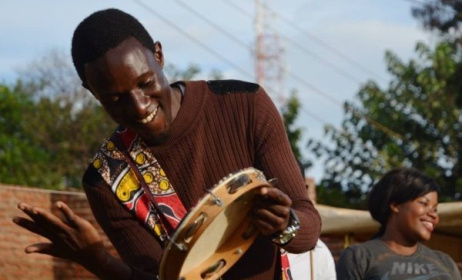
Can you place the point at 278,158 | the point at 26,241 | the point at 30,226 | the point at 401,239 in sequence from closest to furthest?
the point at 30,226
the point at 278,158
the point at 401,239
the point at 26,241

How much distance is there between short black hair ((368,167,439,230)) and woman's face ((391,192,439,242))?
3 centimetres

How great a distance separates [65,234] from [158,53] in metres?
0.68

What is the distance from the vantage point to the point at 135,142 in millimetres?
3641

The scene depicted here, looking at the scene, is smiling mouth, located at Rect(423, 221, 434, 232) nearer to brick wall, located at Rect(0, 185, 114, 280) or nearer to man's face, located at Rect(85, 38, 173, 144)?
man's face, located at Rect(85, 38, 173, 144)

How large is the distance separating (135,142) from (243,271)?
0.51 m

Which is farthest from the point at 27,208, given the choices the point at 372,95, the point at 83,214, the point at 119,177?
the point at 372,95

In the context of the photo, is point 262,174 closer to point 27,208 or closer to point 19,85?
point 27,208

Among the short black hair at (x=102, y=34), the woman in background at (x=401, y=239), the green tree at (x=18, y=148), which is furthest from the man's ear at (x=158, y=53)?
the green tree at (x=18, y=148)

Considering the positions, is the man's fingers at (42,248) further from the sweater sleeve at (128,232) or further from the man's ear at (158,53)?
the man's ear at (158,53)

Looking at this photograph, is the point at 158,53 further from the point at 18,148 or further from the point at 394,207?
the point at 18,148

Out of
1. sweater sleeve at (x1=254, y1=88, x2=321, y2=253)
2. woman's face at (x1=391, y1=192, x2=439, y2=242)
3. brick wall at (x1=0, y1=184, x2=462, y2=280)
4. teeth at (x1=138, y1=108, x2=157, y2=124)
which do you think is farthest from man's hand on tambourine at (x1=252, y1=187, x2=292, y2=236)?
brick wall at (x1=0, y1=184, x2=462, y2=280)

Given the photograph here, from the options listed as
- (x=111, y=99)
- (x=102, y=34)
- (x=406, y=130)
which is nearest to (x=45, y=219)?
(x=111, y=99)

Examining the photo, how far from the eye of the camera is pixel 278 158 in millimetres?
3604

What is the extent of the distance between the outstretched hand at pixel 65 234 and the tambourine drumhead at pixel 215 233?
0.70ft
